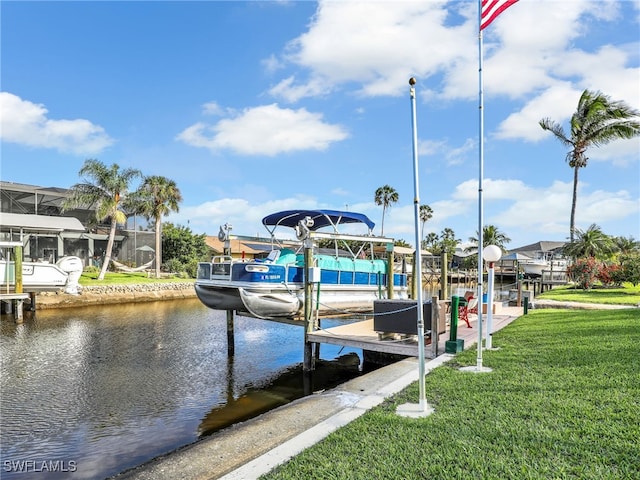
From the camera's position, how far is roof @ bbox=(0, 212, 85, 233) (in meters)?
29.4

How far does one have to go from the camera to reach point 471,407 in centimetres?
514

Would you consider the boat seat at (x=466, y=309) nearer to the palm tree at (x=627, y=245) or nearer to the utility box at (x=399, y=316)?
the utility box at (x=399, y=316)

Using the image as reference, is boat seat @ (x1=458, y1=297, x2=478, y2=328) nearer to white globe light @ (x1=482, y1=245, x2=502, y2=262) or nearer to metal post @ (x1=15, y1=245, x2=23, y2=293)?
white globe light @ (x1=482, y1=245, x2=502, y2=262)

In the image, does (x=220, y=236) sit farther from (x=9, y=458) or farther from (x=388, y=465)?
(x=388, y=465)

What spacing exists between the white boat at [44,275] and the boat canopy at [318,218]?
49.7 feet

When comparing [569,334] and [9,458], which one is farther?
[569,334]

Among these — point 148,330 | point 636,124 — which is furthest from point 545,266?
point 148,330

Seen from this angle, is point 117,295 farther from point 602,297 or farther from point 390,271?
point 602,297

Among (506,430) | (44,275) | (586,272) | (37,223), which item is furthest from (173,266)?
(506,430)

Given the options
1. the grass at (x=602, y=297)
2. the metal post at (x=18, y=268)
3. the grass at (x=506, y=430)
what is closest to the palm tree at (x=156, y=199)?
the metal post at (x=18, y=268)

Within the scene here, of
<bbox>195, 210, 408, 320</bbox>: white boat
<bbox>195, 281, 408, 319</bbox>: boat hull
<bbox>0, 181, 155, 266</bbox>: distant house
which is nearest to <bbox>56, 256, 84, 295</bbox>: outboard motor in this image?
<bbox>0, 181, 155, 266</bbox>: distant house

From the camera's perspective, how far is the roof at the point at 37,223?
96.4ft

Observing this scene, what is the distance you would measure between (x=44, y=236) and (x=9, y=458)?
3159 cm

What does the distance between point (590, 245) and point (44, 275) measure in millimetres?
36954
